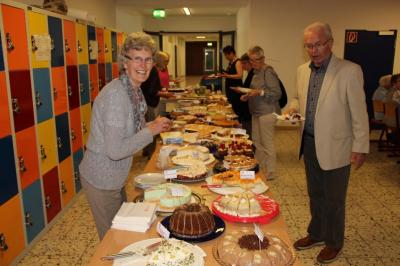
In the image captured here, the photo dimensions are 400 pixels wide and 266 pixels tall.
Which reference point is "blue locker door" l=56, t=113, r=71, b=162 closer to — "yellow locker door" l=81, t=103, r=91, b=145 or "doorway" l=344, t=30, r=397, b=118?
"yellow locker door" l=81, t=103, r=91, b=145

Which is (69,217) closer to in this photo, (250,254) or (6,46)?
(6,46)

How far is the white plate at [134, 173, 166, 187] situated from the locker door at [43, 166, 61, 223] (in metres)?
1.30

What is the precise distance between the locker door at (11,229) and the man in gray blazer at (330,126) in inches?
79.5

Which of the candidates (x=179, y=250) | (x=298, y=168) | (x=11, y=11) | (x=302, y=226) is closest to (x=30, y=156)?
(x=11, y=11)

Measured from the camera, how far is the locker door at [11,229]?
2.38 m

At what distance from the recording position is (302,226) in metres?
3.15

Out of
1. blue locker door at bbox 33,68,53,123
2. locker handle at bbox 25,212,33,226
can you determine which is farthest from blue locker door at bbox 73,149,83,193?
locker handle at bbox 25,212,33,226

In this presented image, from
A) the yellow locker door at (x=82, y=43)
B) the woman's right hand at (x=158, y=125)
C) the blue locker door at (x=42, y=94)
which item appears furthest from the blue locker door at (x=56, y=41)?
the woman's right hand at (x=158, y=125)

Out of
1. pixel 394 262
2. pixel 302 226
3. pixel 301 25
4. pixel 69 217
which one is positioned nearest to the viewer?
pixel 394 262

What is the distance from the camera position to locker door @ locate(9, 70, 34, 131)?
249 centimetres

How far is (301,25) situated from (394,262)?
17.3 ft

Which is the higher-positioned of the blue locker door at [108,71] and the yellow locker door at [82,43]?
the yellow locker door at [82,43]

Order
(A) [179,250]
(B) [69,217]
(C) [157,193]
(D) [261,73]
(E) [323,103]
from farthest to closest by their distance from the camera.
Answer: (D) [261,73] → (B) [69,217] → (E) [323,103] → (C) [157,193] → (A) [179,250]

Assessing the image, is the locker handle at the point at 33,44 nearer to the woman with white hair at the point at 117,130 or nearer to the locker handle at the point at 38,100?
the locker handle at the point at 38,100
